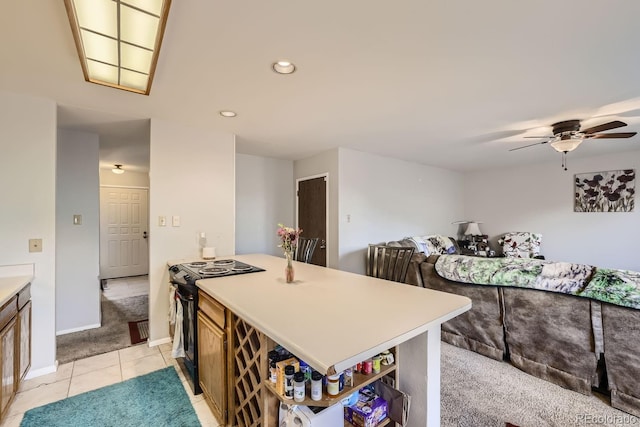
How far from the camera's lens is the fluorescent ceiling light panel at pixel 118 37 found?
1365 millimetres

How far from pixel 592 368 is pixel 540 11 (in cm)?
243

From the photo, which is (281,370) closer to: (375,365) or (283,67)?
(375,365)

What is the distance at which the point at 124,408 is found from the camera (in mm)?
1896

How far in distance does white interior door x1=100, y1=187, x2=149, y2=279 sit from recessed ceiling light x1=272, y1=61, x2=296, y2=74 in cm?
565

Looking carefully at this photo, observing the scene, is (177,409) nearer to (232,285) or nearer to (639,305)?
(232,285)

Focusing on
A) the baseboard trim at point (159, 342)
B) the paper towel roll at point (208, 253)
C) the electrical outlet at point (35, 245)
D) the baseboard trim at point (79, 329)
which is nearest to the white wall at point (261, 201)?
the paper towel roll at point (208, 253)

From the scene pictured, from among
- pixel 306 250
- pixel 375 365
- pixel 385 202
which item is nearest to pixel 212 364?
pixel 375 365

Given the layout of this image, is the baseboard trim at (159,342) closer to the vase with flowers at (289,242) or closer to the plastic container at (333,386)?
the vase with flowers at (289,242)

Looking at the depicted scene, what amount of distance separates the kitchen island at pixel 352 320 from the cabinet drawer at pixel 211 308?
0.20 ft

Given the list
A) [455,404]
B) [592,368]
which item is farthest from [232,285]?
[592,368]

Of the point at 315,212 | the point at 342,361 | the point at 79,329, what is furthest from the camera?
the point at 315,212

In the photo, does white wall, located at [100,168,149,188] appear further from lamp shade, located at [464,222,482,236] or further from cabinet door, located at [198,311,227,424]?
lamp shade, located at [464,222,482,236]

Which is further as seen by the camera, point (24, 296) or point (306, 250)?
point (306, 250)

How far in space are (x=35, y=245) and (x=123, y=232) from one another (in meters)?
4.17
